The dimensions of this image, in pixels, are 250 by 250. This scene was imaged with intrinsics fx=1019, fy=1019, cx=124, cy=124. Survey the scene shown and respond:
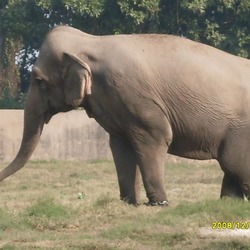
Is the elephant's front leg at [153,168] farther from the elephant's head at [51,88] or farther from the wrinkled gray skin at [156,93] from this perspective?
the elephant's head at [51,88]

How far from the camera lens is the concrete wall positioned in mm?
20812

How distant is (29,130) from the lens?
36.2 feet

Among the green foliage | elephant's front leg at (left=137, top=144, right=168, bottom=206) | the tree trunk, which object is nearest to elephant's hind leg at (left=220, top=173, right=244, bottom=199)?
elephant's front leg at (left=137, top=144, right=168, bottom=206)

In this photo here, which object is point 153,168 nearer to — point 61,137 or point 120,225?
point 120,225

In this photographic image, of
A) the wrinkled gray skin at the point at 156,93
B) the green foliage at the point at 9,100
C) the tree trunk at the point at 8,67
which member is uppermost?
the wrinkled gray skin at the point at 156,93

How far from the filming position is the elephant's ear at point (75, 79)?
10305 millimetres

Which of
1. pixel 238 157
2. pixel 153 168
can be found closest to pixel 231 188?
pixel 238 157

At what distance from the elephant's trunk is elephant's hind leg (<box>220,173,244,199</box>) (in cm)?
208

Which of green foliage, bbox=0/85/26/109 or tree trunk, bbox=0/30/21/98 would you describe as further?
tree trunk, bbox=0/30/21/98

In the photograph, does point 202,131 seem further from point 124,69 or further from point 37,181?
point 37,181

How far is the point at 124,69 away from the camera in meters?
10.3
